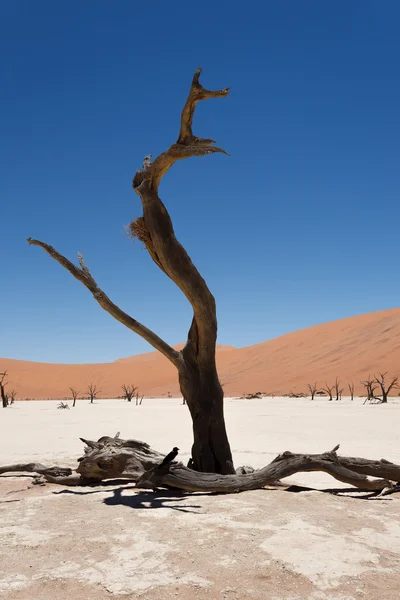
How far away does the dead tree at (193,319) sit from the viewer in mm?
6641

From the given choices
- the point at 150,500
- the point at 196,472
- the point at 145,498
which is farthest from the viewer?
the point at 196,472

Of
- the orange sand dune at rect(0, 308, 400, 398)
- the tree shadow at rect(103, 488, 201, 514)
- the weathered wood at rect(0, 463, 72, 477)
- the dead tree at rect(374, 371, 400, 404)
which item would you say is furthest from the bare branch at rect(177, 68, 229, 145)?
the orange sand dune at rect(0, 308, 400, 398)

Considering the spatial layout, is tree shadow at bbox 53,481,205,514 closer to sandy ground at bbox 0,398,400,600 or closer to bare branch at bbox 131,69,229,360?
sandy ground at bbox 0,398,400,600

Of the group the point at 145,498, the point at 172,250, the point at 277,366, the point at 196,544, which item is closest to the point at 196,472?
the point at 145,498

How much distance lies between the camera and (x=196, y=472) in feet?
20.2

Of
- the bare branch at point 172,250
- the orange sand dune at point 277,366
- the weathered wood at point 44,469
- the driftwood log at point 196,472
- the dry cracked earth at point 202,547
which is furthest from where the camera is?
the orange sand dune at point 277,366

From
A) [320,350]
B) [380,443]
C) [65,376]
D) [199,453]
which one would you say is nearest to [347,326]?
[320,350]

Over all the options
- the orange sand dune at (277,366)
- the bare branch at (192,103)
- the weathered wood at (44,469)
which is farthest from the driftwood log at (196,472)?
the orange sand dune at (277,366)

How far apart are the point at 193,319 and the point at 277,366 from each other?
55.7 m

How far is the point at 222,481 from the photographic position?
237 inches

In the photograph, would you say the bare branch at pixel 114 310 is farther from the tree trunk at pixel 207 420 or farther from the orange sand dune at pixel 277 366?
the orange sand dune at pixel 277 366

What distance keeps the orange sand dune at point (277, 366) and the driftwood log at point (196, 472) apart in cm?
3731

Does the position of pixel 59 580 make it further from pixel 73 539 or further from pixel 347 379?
pixel 347 379

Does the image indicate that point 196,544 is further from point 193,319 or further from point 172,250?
point 172,250
